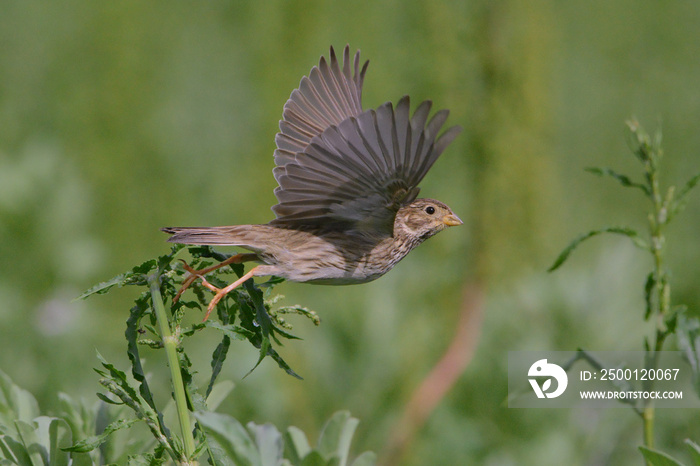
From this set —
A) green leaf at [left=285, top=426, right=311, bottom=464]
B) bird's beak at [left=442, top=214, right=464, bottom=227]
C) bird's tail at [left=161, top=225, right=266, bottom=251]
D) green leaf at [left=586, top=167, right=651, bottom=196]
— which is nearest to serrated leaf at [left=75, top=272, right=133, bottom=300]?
green leaf at [left=285, top=426, right=311, bottom=464]

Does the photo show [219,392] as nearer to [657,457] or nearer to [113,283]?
[113,283]

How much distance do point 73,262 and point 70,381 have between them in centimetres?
52

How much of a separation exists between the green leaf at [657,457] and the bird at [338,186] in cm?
113

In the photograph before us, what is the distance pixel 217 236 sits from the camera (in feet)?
8.02

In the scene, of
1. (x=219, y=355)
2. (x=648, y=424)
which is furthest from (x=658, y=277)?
(x=219, y=355)

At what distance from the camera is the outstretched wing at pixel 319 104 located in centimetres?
270

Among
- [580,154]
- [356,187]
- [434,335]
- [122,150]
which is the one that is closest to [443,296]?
[434,335]

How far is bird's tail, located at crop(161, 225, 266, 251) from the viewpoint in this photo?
2.27 metres

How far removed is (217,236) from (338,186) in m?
0.38

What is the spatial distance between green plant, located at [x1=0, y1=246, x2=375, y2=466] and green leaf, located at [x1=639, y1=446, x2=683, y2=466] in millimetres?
396

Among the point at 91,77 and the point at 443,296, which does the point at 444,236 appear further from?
the point at 91,77

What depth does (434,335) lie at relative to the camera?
421 centimetres

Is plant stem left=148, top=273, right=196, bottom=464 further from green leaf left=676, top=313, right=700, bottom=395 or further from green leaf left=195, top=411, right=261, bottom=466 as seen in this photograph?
green leaf left=676, top=313, right=700, bottom=395

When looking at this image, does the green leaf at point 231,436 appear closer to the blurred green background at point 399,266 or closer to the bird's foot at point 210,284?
the bird's foot at point 210,284
